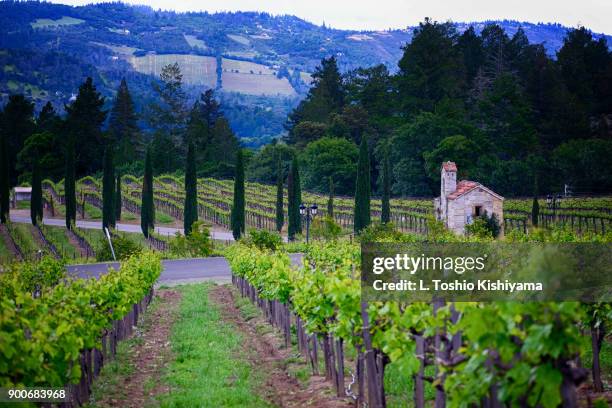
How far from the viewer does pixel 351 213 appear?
58.4 m

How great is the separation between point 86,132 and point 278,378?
86.9 meters

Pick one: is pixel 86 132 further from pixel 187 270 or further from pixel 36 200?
pixel 187 270

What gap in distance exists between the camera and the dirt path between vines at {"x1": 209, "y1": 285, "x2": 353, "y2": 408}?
10938mm

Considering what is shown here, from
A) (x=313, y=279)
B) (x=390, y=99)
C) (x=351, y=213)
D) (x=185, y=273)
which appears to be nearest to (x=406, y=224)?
(x=351, y=213)

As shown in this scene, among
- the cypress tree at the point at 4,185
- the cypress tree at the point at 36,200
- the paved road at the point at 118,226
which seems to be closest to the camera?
the paved road at the point at 118,226

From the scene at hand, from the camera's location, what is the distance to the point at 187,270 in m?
37.9

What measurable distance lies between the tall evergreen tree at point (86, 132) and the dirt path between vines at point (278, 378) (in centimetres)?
7709

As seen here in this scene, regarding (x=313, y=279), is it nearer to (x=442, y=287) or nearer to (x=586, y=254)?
(x=442, y=287)

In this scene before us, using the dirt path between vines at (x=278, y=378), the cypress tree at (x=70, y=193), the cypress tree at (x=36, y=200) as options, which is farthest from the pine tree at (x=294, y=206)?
the dirt path between vines at (x=278, y=378)

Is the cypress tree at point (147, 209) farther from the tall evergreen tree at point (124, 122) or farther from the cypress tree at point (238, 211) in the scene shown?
the tall evergreen tree at point (124, 122)

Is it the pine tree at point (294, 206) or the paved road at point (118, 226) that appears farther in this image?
the paved road at point (118, 226)

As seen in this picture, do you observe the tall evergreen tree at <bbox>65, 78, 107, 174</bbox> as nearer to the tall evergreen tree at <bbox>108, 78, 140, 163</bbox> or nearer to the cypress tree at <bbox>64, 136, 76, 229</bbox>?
the tall evergreen tree at <bbox>108, 78, 140, 163</bbox>

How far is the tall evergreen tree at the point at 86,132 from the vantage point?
93875 millimetres

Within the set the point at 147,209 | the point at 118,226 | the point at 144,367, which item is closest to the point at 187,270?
the point at 147,209
